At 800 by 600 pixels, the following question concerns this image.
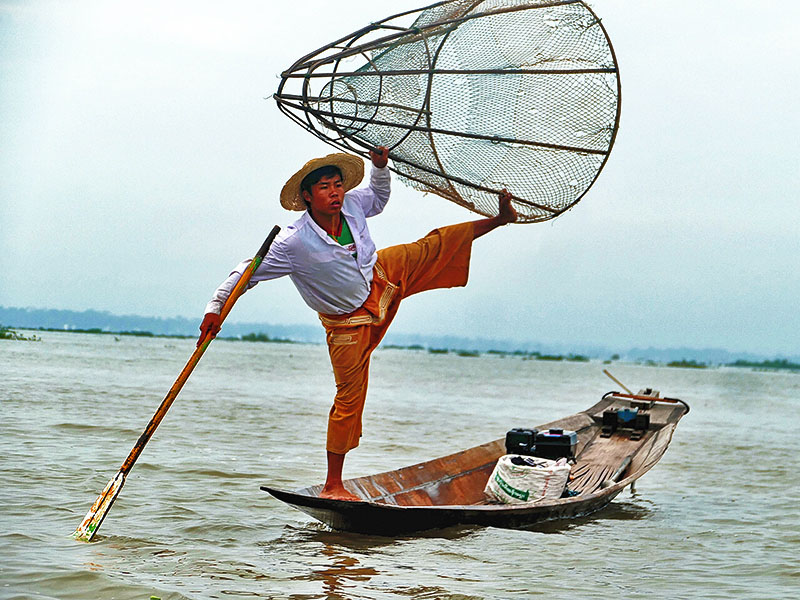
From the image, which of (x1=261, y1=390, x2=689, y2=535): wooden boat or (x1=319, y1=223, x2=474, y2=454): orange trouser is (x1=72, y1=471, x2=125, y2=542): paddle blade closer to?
(x1=261, y1=390, x2=689, y2=535): wooden boat

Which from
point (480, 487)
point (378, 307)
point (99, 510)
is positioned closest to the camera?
point (99, 510)

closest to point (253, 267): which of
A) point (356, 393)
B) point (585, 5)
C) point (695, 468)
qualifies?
point (356, 393)

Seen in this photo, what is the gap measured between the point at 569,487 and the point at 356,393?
2.20 metres

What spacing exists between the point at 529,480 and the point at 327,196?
7.47ft

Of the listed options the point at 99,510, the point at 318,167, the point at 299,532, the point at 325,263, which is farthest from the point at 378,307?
the point at 99,510

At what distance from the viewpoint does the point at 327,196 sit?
4305 mm

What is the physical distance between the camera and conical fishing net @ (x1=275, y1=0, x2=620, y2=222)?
14.2 feet

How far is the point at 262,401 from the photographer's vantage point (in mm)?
15750

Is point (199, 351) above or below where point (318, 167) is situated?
below

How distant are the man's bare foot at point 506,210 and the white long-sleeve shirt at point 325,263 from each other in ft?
2.07

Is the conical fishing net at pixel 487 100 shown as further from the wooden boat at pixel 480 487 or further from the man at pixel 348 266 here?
the wooden boat at pixel 480 487

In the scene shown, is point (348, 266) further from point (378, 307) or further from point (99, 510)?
point (99, 510)

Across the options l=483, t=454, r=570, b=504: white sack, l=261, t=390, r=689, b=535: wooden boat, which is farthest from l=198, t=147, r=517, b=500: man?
l=483, t=454, r=570, b=504: white sack

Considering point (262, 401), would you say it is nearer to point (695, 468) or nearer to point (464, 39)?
point (695, 468)
